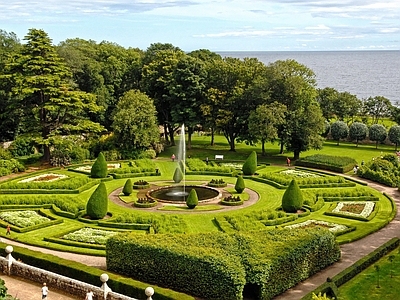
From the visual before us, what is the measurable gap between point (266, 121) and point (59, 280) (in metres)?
36.0

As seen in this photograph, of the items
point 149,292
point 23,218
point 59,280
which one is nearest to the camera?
point 149,292

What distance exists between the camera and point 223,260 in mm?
23078

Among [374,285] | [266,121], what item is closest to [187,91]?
[266,121]

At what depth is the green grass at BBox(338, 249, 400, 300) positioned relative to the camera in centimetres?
2460

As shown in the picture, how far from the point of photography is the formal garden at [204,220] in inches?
945

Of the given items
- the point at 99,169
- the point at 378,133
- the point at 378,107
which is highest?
the point at 378,107

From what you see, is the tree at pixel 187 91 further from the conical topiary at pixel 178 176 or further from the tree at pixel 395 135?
the tree at pixel 395 135

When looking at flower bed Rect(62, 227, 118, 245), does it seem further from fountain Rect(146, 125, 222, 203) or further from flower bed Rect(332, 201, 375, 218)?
flower bed Rect(332, 201, 375, 218)

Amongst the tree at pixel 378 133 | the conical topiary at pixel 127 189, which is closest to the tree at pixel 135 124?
the conical topiary at pixel 127 189

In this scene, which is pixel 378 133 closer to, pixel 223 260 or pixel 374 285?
pixel 374 285

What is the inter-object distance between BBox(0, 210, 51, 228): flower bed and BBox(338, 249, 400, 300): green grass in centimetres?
2018

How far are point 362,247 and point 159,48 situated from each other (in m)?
53.8

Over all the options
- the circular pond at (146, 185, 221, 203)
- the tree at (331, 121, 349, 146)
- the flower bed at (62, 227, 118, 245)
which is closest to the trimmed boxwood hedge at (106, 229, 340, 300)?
the flower bed at (62, 227, 118, 245)

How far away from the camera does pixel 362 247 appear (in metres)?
31.4
